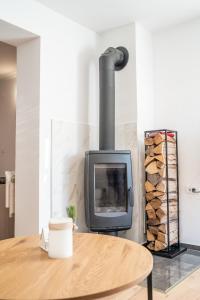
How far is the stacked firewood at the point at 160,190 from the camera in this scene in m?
3.15

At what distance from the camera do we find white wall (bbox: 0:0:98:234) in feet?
9.52

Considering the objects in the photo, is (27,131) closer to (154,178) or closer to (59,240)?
(154,178)

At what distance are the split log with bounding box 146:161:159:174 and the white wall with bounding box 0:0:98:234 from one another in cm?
91

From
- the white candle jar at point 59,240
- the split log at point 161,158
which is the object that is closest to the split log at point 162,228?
the split log at point 161,158

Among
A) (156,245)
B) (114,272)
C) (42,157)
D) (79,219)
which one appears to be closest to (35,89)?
(42,157)

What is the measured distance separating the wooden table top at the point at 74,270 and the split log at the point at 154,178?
5.63 ft

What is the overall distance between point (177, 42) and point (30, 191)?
7.91 ft

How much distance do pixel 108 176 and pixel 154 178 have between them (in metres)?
0.51

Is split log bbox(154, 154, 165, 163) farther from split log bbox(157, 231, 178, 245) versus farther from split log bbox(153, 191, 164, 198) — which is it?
split log bbox(157, 231, 178, 245)

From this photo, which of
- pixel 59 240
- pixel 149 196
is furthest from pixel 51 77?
pixel 59 240

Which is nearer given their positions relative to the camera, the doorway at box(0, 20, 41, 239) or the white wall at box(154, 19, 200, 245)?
the doorway at box(0, 20, 41, 239)

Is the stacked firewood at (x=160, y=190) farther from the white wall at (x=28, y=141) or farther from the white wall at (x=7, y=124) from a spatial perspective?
the white wall at (x=7, y=124)

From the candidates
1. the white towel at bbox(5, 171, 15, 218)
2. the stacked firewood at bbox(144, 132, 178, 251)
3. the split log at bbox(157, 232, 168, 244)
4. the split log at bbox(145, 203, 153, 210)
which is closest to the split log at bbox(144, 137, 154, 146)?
the stacked firewood at bbox(144, 132, 178, 251)

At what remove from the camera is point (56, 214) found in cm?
309
